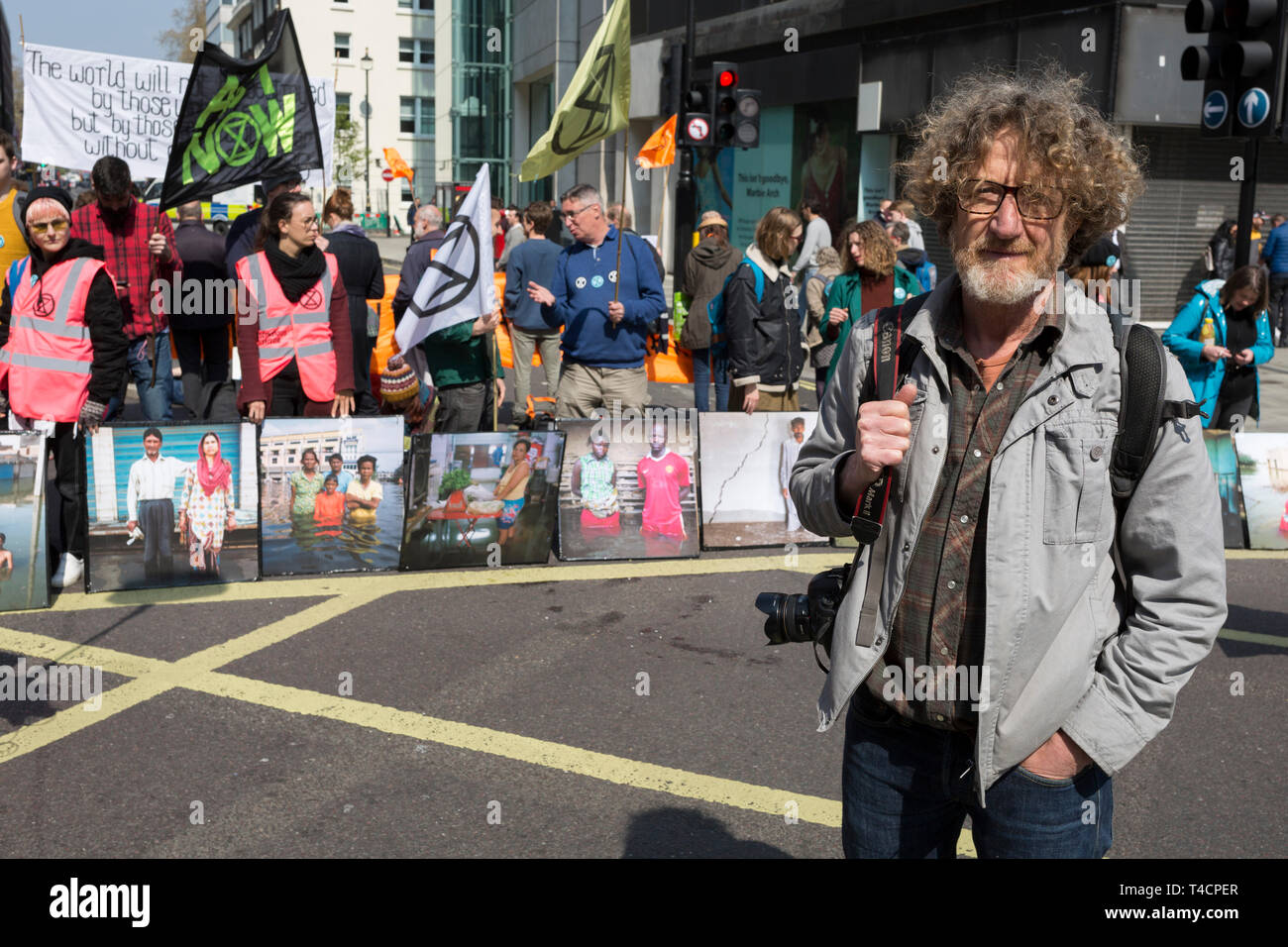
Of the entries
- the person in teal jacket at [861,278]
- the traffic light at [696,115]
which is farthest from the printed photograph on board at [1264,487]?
the traffic light at [696,115]

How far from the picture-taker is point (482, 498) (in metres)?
7.24

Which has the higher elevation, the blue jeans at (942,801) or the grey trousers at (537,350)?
the grey trousers at (537,350)

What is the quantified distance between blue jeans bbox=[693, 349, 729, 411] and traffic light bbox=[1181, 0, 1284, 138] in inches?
142

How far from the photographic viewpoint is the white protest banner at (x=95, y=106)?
10539 mm

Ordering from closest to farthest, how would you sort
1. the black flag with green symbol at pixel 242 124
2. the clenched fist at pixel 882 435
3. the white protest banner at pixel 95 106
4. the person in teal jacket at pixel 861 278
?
the clenched fist at pixel 882 435
the black flag with green symbol at pixel 242 124
the person in teal jacket at pixel 861 278
the white protest banner at pixel 95 106

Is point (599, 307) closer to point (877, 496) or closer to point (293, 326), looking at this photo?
point (293, 326)

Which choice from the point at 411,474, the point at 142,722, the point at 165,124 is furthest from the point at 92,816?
the point at 165,124

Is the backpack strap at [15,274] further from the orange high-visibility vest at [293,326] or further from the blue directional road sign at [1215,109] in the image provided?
the blue directional road sign at [1215,109]

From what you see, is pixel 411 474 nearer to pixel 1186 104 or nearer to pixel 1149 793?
pixel 1149 793

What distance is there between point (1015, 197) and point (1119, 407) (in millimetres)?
403

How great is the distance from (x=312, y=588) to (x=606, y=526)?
5.71 feet

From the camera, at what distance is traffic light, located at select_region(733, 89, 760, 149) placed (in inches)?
616

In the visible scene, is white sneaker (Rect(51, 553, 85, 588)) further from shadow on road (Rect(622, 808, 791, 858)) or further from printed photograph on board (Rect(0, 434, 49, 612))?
shadow on road (Rect(622, 808, 791, 858))

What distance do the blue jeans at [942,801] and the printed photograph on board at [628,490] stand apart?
5.06 metres
